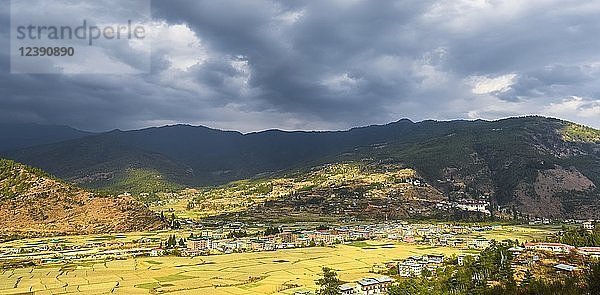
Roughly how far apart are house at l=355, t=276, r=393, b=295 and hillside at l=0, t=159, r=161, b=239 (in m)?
75.2

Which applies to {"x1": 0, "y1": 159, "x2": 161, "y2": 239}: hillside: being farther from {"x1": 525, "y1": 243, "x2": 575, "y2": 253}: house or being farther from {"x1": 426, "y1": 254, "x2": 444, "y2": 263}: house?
{"x1": 525, "y1": 243, "x2": 575, "y2": 253}: house

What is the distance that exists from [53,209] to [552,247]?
322ft

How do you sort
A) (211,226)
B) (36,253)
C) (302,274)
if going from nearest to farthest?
(302,274) < (36,253) < (211,226)

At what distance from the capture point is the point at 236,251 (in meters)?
84.2

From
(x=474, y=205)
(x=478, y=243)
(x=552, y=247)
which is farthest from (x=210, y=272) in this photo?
(x=474, y=205)

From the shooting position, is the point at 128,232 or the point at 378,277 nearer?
the point at 378,277

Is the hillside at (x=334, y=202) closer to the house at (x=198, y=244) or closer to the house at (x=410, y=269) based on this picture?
the house at (x=198, y=244)

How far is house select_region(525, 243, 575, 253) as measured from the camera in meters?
71.3

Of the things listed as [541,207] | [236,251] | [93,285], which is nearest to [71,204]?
[236,251]

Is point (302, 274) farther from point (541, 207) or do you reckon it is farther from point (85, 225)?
point (541, 207)

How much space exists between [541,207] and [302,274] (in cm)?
12343

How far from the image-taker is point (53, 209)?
104 meters

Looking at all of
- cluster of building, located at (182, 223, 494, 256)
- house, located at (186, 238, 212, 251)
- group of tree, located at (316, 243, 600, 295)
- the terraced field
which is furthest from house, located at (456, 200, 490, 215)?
house, located at (186, 238, 212, 251)

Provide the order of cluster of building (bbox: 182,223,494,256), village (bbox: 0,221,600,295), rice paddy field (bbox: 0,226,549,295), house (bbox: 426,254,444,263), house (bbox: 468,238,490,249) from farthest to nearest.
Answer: cluster of building (bbox: 182,223,494,256)
house (bbox: 468,238,490,249)
house (bbox: 426,254,444,263)
village (bbox: 0,221,600,295)
rice paddy field (bbox: 0,226,549,295)
